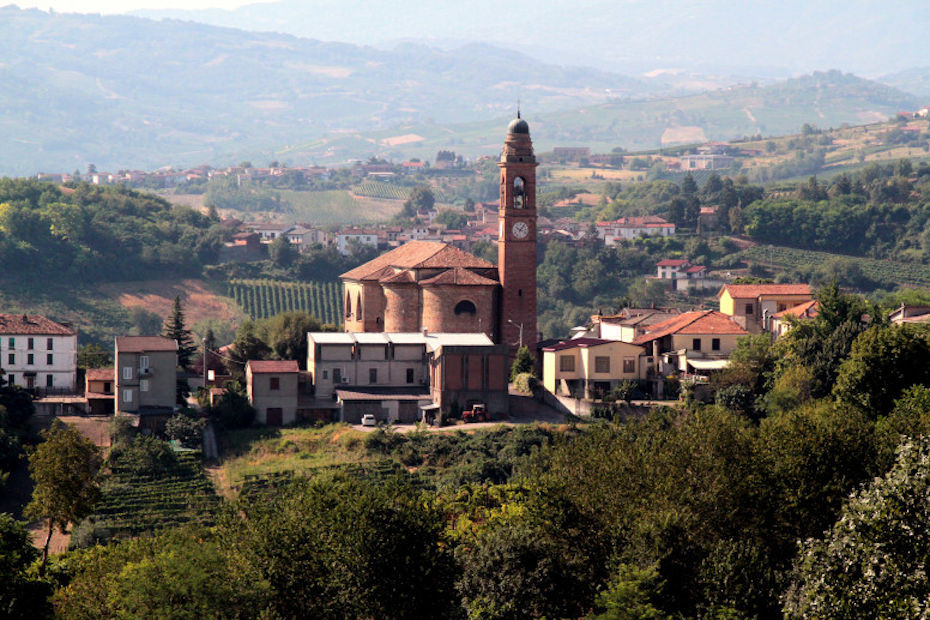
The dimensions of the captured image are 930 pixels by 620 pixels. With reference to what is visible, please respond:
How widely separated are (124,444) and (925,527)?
34156 millimetres

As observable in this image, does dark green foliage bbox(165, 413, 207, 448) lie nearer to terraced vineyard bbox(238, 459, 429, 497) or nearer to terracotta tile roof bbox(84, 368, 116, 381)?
terracotta tile roof bbox(84, 368, 116, 381)

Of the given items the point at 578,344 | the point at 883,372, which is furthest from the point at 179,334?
the point at 883,372

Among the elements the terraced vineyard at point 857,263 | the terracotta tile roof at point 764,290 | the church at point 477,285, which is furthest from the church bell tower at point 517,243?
the terraced vineyard at point 857,263

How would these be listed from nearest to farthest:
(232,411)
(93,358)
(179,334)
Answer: (232,411) → (179,334) → (93,358)

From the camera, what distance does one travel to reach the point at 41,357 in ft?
209

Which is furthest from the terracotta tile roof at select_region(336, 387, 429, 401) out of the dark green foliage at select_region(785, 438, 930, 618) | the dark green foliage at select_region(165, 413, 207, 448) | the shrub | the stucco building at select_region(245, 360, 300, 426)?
the dark green foliage at select_region(785, 438, 930, 618)

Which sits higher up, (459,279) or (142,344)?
(459,279)

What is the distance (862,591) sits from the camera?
29.4 meters

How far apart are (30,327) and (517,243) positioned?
2208 centimetres

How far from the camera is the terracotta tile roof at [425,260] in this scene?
6919cm

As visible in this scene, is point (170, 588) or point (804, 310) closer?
point (170, 588)

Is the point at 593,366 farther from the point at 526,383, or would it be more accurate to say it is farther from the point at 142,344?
the point at 142,344

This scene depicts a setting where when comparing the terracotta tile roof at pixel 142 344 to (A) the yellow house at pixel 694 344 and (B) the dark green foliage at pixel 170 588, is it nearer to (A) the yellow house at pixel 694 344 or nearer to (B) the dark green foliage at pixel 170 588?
(A) the yellow house at pixel 694 344

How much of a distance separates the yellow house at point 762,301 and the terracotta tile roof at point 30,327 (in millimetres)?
30771
